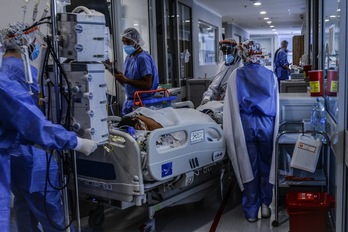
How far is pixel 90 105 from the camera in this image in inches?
84.3

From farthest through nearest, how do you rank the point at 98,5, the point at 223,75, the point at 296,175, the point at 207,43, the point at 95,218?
1. the point at 207,43
2. the point at 98,5
3. the point at 223,75
4. the point at 296,175
5. the point at 95,218

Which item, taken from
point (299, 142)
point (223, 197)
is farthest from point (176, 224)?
point (299, 142)

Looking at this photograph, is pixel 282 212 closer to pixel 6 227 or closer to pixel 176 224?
pixel 176 224

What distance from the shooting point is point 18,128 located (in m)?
1.96

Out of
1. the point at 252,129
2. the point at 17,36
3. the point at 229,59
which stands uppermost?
the point at 17,36

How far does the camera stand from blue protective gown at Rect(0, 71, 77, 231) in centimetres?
193

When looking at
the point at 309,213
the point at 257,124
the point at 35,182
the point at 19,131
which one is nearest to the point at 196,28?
the point at 257,124

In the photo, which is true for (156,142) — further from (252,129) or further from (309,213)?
(309,213)

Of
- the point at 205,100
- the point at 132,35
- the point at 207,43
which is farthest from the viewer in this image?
the point at 207,43

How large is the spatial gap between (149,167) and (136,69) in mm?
1739

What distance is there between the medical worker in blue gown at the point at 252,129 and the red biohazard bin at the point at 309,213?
0.49 meters

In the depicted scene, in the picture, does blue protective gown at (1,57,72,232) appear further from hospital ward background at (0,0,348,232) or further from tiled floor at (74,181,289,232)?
tiled floor at (74,181,289,232)

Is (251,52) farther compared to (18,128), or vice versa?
(251,52)

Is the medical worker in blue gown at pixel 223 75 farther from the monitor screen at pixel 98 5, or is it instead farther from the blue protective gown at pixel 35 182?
the blue protective gown at pixel 35 182
